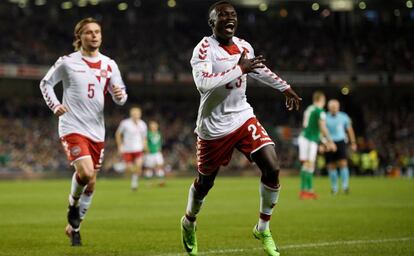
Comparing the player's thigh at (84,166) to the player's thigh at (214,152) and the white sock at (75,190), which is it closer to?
the white sock at (75,190)

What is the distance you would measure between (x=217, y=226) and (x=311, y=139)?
869 centimetres

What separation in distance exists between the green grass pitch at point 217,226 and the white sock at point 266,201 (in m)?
0.58

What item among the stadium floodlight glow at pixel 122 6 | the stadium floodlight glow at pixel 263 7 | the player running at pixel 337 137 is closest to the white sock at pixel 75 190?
the player running at pixel 337 137

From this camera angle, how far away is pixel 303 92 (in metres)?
60.5

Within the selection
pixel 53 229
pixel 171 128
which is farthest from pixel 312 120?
pixel 171 128

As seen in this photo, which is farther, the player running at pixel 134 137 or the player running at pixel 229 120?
the player running at pixel 134 137

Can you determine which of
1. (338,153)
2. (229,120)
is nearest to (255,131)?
(229,120)

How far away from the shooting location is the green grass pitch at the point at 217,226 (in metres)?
9.97

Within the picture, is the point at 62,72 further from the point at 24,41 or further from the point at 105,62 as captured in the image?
the point at 24,41

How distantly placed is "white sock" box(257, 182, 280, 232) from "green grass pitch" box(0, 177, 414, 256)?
58cm

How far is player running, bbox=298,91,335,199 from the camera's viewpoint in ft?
69.5

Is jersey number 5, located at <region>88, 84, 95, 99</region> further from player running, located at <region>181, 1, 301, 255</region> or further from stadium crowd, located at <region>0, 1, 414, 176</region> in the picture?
stadium crowd, located at <region>0, 1, 414, 176</region>

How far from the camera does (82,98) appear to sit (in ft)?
34.6

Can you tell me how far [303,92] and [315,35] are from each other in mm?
4967
